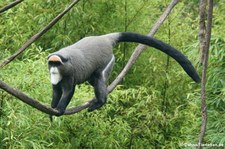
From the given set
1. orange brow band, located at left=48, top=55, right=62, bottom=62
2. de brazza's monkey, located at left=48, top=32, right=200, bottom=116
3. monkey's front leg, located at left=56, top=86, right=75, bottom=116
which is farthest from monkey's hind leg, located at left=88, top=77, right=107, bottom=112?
orange brow band, located at left=48, top=55, right=62, bottom=62

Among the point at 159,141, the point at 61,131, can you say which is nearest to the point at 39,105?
the point at 61,131

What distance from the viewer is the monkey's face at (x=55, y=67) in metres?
2.06

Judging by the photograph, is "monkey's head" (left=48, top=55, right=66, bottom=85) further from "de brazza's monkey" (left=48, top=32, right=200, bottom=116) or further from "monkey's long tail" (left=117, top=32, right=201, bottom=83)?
"monkey's long tail" (left=117, top=32, right=201, bottom=83)

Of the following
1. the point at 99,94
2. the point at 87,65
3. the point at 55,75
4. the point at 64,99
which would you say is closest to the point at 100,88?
the point at 99,94

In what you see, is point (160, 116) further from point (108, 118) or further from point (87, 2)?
point (87, 2)

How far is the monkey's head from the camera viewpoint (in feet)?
6.79

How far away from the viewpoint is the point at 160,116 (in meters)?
4.10

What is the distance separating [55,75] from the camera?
2150 millimetres

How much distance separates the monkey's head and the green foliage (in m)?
0.95

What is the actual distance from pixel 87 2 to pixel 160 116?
1180 mm

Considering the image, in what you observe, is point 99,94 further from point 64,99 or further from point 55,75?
point 55,75

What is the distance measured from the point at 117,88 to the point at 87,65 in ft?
5.38

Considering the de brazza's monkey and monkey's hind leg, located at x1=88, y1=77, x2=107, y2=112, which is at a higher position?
the de brazza's monkey

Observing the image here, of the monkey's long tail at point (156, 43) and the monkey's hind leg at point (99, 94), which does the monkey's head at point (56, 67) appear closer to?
the monkey's hind leg at point (99, 94)
